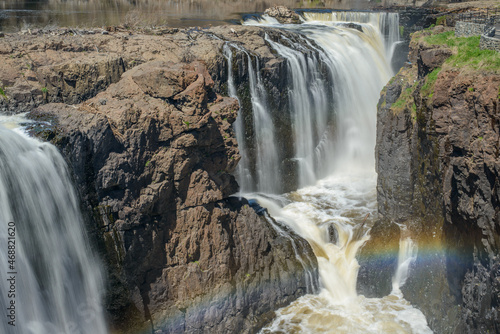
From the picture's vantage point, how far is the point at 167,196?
14352 mm

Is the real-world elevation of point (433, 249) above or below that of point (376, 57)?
below

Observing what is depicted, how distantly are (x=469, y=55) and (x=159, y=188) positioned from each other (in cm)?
1033

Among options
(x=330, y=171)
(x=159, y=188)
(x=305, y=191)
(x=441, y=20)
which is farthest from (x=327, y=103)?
(x=159, y=188)

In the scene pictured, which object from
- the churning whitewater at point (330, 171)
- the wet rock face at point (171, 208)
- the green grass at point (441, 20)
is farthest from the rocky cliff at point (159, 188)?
the green grass at point (441, 20)

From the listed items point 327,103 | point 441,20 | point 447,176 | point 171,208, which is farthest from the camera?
point 441,20

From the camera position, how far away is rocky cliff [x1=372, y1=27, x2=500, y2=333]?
41.2ft

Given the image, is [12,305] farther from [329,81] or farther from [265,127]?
[329,81]

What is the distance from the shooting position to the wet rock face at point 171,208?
13.2 m

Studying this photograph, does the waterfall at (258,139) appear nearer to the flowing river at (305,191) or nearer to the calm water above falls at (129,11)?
the flowing river at (305,191)

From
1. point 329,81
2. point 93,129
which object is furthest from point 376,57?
point 93,129

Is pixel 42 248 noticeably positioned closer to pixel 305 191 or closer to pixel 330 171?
pixel 305 191

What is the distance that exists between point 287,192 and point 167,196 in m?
9.16

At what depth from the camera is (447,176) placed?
1434 cm

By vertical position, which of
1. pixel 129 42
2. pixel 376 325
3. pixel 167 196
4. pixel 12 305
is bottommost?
pixel 376 325
